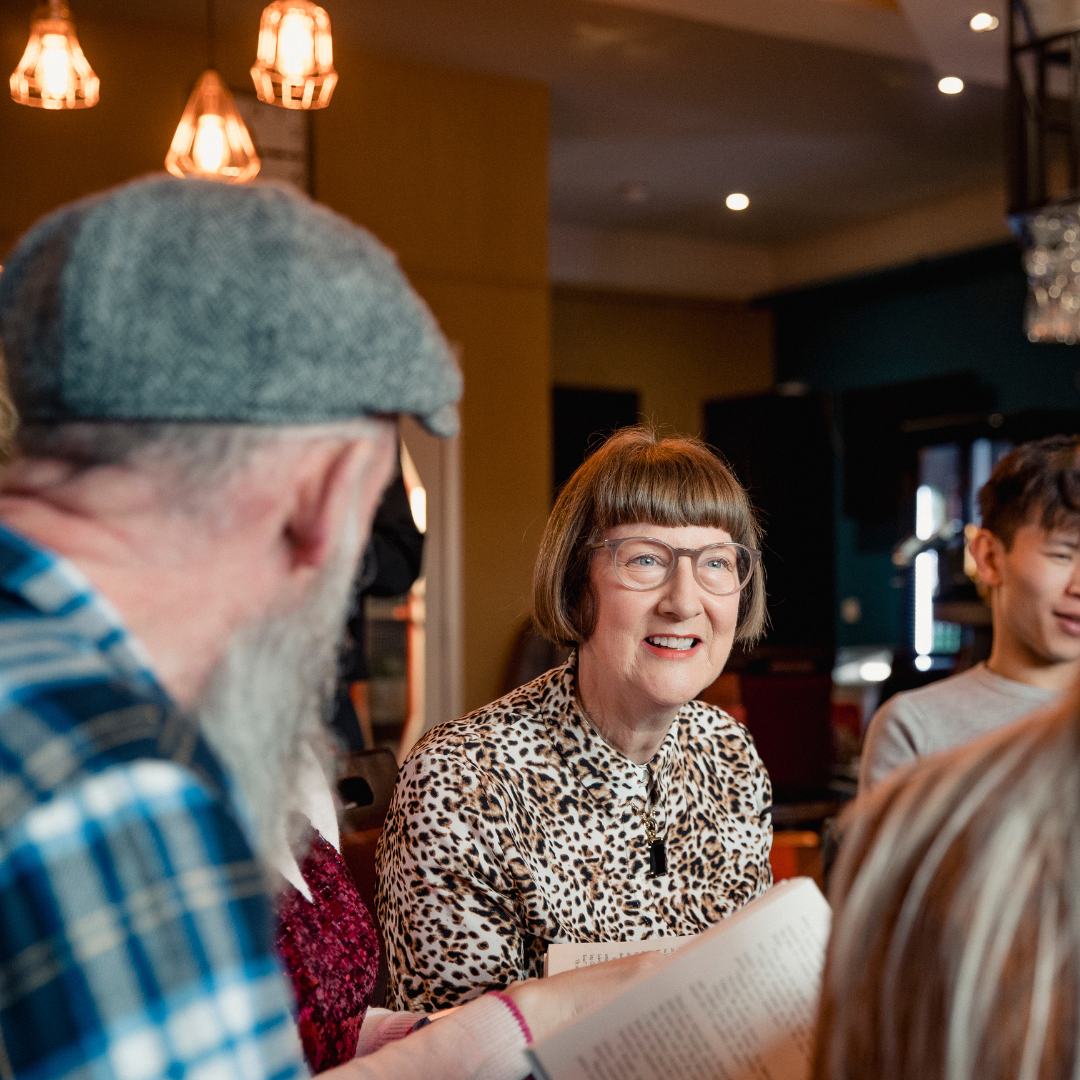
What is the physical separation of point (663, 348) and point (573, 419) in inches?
45.6

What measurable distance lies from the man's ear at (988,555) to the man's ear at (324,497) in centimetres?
167

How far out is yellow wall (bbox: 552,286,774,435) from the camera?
9.32 metres

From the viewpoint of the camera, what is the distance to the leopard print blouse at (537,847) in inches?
56.9

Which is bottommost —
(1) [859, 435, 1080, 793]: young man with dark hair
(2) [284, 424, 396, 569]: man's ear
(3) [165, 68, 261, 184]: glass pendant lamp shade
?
(1) [859, 435, 1080, 793]: young man with dark hair

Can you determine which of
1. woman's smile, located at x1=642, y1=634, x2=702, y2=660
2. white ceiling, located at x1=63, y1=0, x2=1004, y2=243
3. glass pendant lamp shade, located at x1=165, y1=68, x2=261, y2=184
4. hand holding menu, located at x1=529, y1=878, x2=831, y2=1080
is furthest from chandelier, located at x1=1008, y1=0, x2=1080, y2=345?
hand holding menu, located at x1=529, y1=878, x2=831, y2=1080

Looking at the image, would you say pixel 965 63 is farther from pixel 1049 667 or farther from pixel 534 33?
Answer: pixel 1049 667

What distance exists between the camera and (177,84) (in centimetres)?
495

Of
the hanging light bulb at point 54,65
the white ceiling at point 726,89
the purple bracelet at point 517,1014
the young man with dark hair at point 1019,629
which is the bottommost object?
the purple bracelet at point 517,1014

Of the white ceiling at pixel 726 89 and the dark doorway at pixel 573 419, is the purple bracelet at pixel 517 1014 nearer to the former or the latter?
the white ceiling at pixel 726 89

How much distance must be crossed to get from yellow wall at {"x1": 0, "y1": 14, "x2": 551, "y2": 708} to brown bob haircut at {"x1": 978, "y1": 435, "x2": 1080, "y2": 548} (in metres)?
3.20

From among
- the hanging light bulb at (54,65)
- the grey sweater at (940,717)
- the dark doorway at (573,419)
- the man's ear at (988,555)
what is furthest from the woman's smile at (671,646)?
the dark doorway at (573,419)

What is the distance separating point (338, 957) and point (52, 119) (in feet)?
14.4

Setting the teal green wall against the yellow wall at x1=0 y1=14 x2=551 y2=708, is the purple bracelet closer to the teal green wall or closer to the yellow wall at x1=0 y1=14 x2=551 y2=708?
the yellow wall at x1=0 y1=14 x2=551 y2=708

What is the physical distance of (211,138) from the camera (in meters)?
3.35
